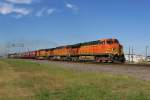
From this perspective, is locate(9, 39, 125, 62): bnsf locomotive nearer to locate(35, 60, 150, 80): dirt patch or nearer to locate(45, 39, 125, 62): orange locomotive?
locate(45, 39, 125, 62): orange locomotive

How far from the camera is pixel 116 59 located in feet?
143

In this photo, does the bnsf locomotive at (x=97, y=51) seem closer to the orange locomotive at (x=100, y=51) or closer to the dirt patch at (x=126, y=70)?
the orange locomotive at (x=100, y=51)

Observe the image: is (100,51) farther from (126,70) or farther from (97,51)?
(126,70)

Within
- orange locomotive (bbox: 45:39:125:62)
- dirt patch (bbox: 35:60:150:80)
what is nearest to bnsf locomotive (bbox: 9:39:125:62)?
orange locomotive (bbox: 45:39:125:62)

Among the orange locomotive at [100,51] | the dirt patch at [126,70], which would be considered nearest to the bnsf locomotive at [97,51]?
the orange locomotive at [100,51]

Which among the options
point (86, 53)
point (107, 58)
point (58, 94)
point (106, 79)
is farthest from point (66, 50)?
point (58, 94)

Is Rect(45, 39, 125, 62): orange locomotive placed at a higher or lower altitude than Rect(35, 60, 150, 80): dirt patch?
higher

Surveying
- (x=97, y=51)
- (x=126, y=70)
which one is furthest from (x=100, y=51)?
(x=126, y=70)

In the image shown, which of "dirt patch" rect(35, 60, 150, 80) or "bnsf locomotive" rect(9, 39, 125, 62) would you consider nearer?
"dirt patch" rect(35, 60, 150, 80)

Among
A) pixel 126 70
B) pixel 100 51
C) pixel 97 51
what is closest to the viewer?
pixel 126 70

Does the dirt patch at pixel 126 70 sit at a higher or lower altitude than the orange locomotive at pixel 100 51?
lower

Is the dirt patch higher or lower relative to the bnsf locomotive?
lower

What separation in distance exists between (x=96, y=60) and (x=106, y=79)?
1203 inches

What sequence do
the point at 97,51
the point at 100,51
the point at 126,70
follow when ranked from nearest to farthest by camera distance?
the point at 126,70 < the point at 100,51 < the point at 97,51
